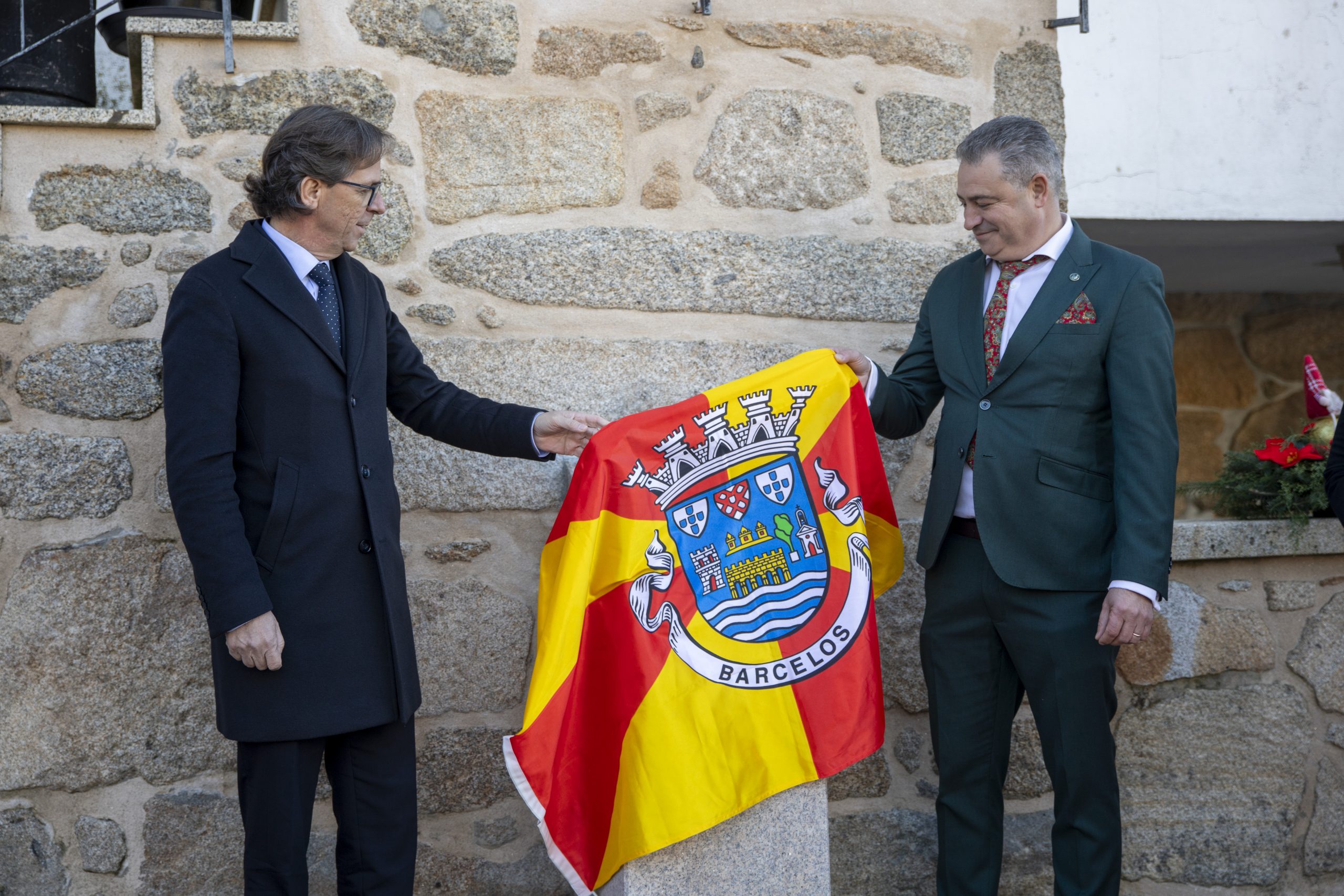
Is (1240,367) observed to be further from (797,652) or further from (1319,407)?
(797,652)

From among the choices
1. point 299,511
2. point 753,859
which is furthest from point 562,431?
point 753,859

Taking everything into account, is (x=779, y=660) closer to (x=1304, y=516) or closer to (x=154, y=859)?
(x=154, y=859)

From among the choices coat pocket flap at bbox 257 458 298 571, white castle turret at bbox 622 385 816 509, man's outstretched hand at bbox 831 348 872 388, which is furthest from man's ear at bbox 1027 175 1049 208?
coat pocket flap at bbox 257 458 298 571

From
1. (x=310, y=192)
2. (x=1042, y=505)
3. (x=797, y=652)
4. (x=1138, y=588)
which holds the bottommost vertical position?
(x=797, y=652)

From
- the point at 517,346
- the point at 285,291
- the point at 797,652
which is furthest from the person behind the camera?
the point at 517,346

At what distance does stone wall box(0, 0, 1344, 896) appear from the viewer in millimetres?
2432

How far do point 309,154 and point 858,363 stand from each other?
47.1 inches

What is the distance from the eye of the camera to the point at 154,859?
2.49 m

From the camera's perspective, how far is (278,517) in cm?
196

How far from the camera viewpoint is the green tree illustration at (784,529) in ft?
7.52

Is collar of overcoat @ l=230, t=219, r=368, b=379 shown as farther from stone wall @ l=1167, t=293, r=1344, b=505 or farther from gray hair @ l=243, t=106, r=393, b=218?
stone wall @ l=1167, t=293, r=1344, b=505

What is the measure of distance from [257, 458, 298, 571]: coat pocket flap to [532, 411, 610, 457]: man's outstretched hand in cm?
57

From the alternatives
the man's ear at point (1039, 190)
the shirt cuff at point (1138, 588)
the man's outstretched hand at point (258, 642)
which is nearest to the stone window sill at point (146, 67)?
the man's outstretched hand at point (258, 642)

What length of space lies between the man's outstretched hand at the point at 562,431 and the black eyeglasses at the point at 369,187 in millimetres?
554
